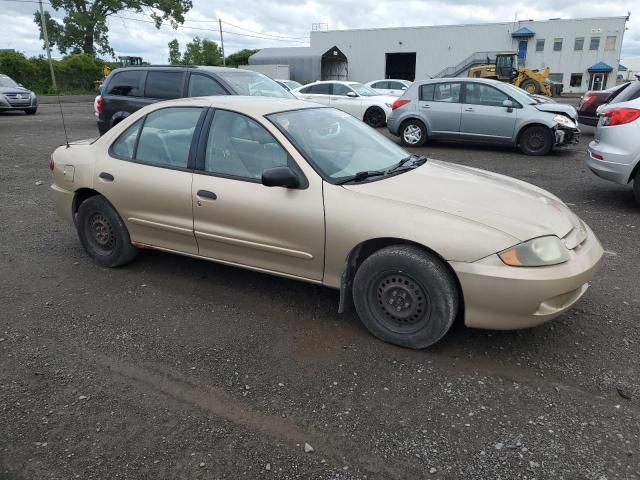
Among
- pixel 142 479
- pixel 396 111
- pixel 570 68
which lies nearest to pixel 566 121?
pixel 396 111

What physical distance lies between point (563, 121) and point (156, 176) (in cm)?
914

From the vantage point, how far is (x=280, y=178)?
11.1 feet

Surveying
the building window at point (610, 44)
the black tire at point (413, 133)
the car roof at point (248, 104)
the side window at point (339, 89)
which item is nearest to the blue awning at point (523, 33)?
the building window at point (610, 44)

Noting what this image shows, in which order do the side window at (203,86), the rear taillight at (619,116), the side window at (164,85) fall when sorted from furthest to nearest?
the side window at (164,85)
the side window at (203,86)
the rear taillight at (619,116)

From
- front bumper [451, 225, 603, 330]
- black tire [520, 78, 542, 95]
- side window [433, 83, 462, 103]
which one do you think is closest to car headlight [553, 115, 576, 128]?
side window [433, 83, 462, 103]

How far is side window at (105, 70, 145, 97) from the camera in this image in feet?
29.0

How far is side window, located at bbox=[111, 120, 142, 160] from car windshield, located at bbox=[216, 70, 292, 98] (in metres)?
3.90

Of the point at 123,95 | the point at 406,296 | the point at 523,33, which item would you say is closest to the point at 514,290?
the point at 406,296

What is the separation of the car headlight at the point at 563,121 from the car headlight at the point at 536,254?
8.35 meters

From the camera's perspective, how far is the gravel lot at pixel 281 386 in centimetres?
239

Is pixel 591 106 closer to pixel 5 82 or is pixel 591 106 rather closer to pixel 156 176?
pixel 156 176

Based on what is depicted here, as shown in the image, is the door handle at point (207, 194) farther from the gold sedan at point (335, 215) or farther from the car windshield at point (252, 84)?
the car windshield at point (252, 84)

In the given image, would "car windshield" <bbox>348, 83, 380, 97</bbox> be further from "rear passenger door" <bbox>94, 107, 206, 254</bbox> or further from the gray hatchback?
"rear passenger door" <bbox>94, 107, 206, 254</bbox>

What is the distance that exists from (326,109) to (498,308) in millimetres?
2308
